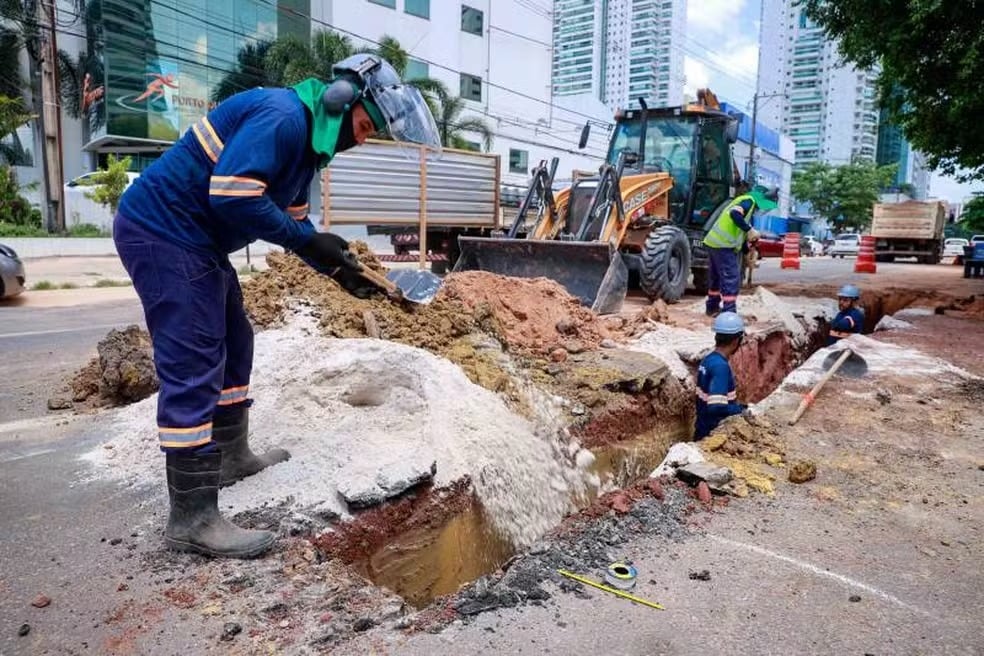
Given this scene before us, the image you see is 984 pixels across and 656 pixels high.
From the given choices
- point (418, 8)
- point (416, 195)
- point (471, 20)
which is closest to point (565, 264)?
point (416, 195)

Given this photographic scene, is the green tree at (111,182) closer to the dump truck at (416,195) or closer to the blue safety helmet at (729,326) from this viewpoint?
the dump truck at (416,195)

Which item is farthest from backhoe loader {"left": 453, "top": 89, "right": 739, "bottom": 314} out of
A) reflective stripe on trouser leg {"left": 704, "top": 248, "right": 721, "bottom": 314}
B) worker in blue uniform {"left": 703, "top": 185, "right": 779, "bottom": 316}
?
worker in blue uniform {"left": 703, "top": 185, "right": 779, "bottom": 316}

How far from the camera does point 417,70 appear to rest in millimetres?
30469

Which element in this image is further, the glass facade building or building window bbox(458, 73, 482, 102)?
building window bbox(458, 73, 482, 102)

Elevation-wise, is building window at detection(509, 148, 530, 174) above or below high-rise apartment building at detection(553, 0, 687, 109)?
below

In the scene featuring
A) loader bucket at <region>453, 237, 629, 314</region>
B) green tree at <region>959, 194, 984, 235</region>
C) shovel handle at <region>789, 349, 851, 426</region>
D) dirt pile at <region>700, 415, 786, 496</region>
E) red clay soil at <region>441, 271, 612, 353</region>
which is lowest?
dirt pile at <region>700, 415, 786, 496</region>

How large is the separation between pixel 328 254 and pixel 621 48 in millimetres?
43658

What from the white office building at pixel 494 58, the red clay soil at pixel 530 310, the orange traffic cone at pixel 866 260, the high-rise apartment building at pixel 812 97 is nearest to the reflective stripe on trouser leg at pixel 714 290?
the red clay soil at pixel 530 310

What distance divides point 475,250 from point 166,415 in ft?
23.0

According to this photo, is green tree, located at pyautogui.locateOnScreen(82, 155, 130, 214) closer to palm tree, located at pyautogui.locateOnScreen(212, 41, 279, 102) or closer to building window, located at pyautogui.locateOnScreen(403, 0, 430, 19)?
palm tree, located at pyautogui.locateOnScreen(212, 41, 279, 102)

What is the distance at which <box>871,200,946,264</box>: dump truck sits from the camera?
2431 centimetres

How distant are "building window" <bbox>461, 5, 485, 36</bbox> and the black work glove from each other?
32808mm

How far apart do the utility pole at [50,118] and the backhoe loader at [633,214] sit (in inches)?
623

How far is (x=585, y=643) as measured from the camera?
7.09 feet
